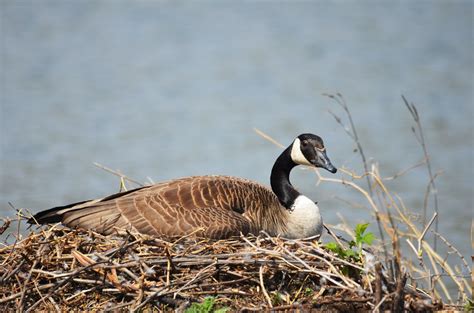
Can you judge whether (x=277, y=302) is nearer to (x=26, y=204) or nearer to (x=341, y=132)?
(x=26, y=204)

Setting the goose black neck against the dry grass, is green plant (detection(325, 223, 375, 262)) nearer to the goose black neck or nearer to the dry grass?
the dry grass

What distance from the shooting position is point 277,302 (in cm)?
639

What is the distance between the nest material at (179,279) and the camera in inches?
246

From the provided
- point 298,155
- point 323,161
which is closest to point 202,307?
point 323,161

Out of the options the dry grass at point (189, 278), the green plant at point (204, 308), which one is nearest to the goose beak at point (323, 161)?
the dry grass at point (189, 278)

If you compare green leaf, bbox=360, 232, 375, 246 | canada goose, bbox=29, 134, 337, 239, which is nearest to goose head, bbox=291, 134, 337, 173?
canada goose, bbox=29, 134, 337, 239

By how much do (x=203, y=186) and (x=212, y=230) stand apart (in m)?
0.67

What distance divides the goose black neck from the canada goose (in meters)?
0.01

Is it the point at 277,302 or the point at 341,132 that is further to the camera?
the point at 341,132

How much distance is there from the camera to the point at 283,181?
858cm

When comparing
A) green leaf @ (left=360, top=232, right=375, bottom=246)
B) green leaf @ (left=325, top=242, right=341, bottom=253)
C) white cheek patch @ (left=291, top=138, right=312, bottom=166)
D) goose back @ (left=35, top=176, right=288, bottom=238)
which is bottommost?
goose back @ (left=35, top=176, right=288, bottom=238)

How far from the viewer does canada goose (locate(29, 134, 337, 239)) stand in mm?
7445

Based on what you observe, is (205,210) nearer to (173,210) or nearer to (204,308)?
(173,210)

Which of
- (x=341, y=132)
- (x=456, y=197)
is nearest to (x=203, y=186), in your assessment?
Result: (x=456, y=197)
